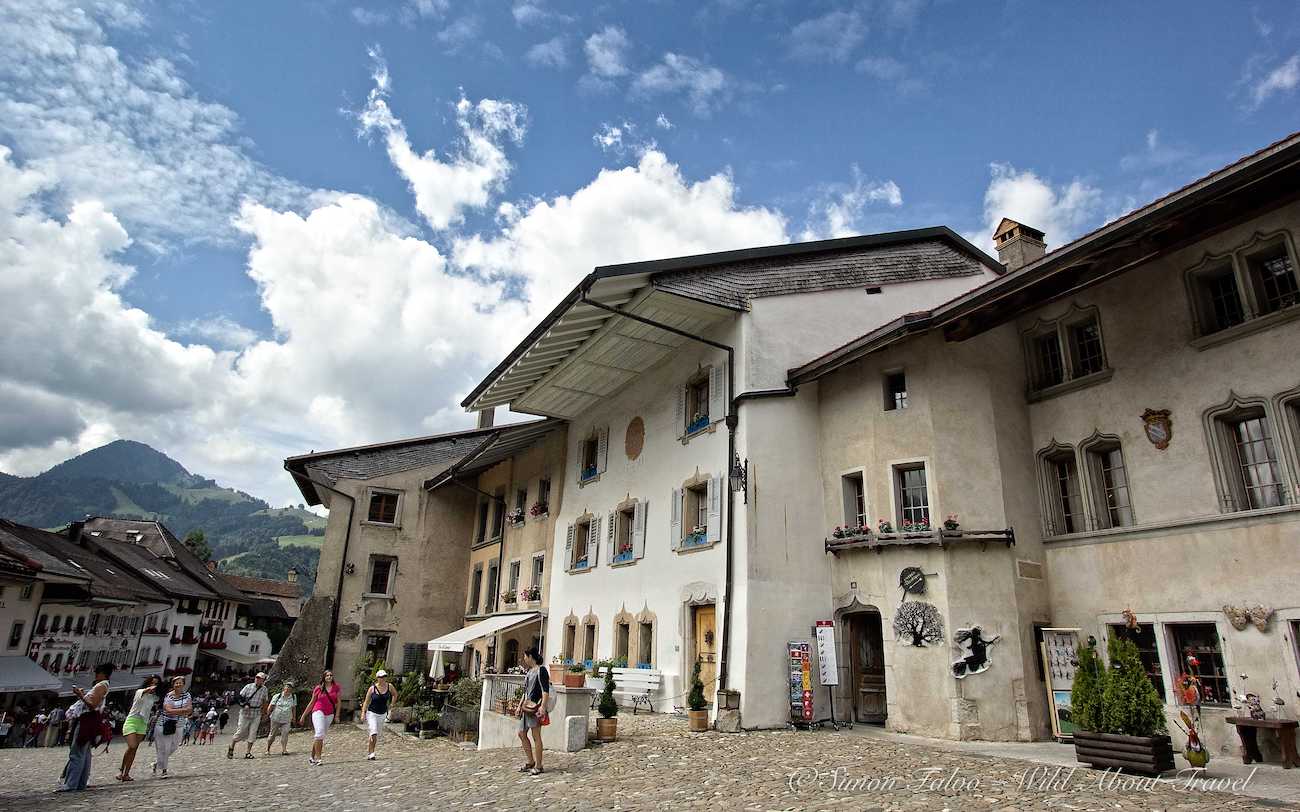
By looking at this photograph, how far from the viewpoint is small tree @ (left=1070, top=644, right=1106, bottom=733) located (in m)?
9.39

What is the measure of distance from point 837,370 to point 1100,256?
19.0 ft

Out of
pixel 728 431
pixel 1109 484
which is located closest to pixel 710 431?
pixel 728 431

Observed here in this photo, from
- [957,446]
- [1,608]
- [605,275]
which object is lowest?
[1,608]

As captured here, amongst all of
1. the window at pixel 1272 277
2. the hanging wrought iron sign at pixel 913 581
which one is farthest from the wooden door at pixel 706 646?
the window at pixel 1272 277

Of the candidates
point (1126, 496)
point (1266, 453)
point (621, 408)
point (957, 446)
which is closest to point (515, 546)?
point (621, 408)

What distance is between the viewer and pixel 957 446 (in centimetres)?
1454

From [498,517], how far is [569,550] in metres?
7.70

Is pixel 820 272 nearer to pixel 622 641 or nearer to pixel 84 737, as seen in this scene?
pixel 622 641

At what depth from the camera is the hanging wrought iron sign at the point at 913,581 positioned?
13.9m

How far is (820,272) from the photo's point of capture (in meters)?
18.3

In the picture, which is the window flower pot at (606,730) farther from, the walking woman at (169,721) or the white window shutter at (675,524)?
the walking woman at (169,721)

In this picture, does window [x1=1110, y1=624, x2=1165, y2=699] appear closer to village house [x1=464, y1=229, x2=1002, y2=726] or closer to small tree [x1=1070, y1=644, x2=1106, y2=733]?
small tree [x1=1070, y1=644, x2=1106, y2=733]

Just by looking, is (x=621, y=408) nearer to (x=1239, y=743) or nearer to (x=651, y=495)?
(x=651, y=495)

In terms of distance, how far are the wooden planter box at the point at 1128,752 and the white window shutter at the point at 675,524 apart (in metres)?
9.64
